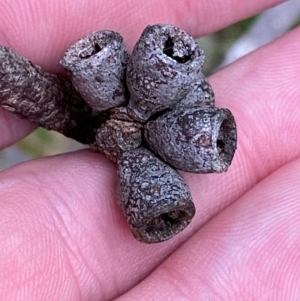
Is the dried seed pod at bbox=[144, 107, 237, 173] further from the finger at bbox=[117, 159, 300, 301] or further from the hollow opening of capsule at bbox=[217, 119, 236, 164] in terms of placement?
the finger at bbox=[117, 159, 300, 301]

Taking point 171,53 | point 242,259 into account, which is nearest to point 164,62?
point 171,53

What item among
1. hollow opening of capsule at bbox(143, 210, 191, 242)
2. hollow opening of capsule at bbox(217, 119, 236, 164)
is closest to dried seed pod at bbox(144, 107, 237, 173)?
hollow opening of capsule at bbox(217, 119, 236, 164)

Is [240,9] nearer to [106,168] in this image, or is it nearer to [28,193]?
[106,168]

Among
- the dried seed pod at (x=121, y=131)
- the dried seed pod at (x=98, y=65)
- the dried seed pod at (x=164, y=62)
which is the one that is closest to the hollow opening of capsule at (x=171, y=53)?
the dried seed pod at (x=164, y=62)

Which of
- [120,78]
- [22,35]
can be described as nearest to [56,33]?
[22,35]

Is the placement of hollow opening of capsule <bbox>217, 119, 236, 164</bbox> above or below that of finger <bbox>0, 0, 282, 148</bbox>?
below

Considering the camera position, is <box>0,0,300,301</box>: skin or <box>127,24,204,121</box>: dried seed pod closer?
<box>127,24,204,121</box>: dried seed pod

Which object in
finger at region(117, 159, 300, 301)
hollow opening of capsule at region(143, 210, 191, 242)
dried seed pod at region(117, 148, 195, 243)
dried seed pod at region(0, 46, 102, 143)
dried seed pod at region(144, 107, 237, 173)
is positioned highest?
dried seed pod at region(0, 46, 102, 143)

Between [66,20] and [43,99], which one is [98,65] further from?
[66,20]
